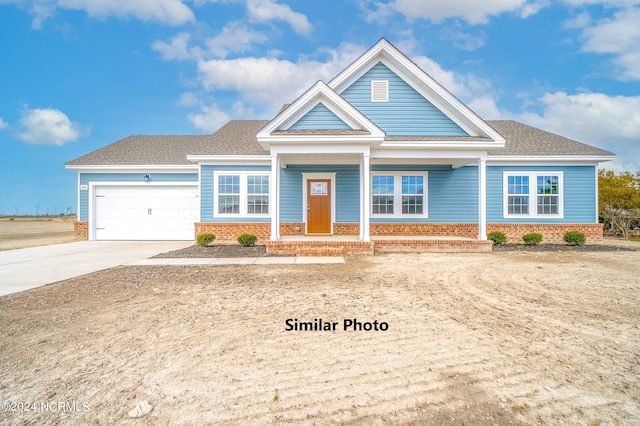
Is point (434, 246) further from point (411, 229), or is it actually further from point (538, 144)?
point (538, 144)

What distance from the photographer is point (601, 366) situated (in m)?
2.97

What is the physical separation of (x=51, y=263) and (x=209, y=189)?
570cm

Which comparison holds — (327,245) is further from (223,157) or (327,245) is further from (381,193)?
(223,157)

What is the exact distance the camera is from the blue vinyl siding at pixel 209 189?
41.9 ft

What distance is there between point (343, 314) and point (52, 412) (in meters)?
3.11

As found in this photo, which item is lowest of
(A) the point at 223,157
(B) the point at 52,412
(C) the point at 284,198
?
(B) the point at 52,412

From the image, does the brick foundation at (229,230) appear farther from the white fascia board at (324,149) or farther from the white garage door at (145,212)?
the white fascia board at (324,149)

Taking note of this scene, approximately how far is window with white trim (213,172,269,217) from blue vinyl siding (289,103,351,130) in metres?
3.29

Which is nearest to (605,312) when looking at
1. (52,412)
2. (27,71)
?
(52,412)

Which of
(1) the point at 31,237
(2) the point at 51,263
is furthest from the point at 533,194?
(1) the point at 31,237

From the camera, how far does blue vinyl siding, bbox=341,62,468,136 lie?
39.2 feet

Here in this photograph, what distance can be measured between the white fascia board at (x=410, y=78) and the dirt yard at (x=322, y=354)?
24.2 feet

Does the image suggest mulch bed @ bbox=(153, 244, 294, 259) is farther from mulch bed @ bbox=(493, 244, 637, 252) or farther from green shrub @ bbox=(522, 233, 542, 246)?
green shrub @ bbox=(522, 233, 542, 246)

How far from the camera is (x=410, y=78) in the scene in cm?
1208
